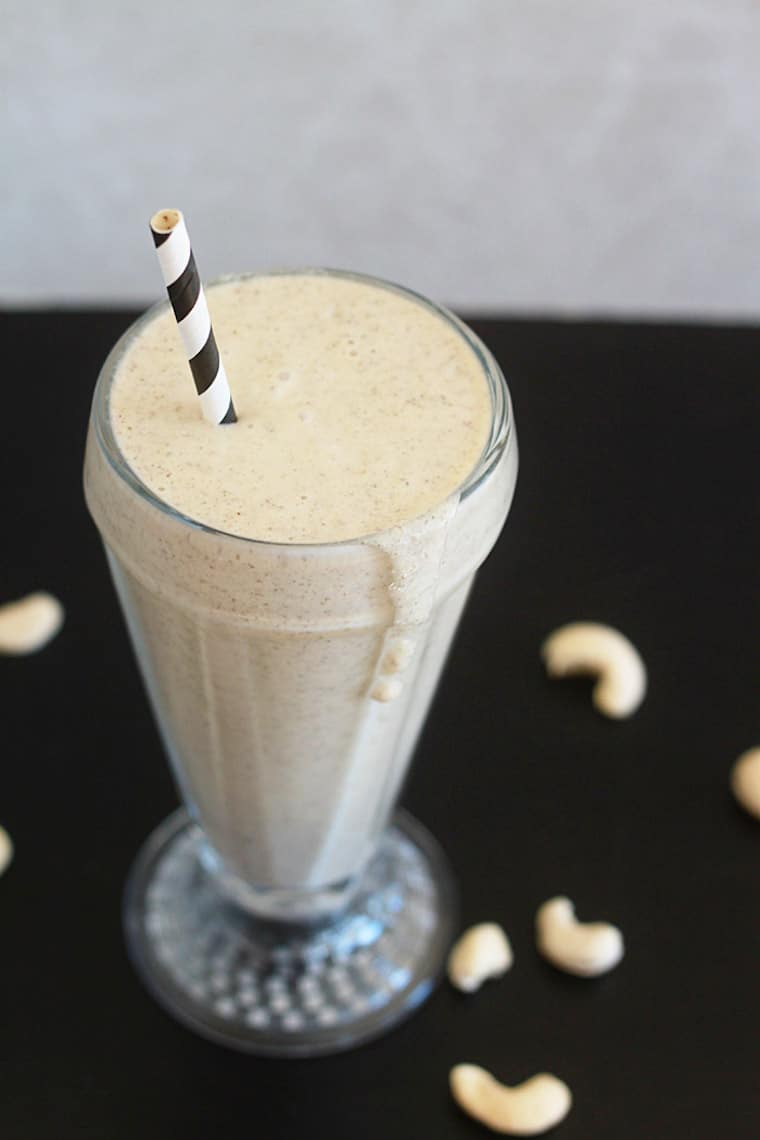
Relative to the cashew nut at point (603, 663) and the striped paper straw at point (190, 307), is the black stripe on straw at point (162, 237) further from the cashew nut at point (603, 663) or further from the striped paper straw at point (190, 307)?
the cashew nut at point (603, 663)

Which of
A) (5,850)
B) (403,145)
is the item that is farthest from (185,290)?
(403,145)

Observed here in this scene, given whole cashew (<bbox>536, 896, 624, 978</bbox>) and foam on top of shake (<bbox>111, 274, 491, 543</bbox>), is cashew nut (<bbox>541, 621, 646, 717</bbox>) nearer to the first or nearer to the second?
whole cashew (<bbox>536, 896, 624, 978</bbox>)

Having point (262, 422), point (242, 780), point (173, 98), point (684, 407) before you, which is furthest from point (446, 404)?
point (173, 98)

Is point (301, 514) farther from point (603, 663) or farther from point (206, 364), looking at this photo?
point (603, 663)

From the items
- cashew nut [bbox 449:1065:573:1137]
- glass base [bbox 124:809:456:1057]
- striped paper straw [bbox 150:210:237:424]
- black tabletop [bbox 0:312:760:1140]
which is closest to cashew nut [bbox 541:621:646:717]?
black tabletop [bbox 0:312:760:1140]

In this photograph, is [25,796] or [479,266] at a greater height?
[25,796]

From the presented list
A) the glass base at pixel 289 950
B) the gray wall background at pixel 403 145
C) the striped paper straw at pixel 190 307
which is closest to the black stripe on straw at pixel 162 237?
the striped paper straw at pixel 190 307

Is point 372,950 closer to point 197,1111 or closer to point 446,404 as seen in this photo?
point 197,1111
